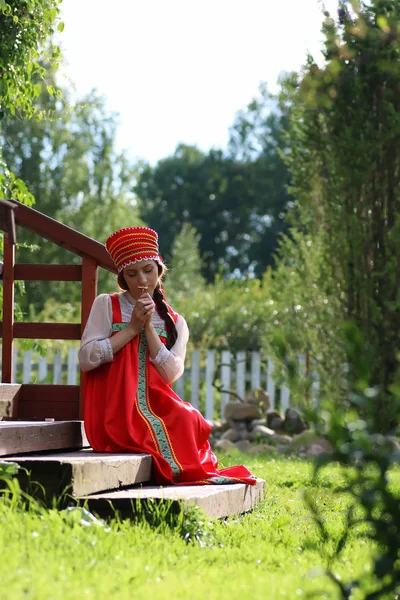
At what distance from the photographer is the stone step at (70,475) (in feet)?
12.4

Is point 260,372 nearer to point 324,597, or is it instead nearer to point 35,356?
point 35,356

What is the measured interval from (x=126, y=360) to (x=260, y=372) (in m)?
9.02

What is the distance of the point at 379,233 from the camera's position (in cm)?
938

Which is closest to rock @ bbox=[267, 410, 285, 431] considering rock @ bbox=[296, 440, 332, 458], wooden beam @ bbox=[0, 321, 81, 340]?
rock @ bbox=[296, 440, 332, 458]

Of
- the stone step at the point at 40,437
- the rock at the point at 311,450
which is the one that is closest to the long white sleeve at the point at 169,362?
the stone step at the point at 40,437

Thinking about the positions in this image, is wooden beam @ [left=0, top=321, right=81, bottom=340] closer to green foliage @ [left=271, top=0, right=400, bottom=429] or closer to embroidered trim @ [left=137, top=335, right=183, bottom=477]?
embroidered trim @ [left=137, top=335, right=183, bottom=477]

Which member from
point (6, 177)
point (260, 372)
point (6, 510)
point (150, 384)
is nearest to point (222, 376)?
point (260, 372)

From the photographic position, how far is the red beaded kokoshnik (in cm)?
464

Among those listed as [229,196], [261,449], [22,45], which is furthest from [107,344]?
[229,196]

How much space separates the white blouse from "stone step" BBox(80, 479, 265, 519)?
0.67 meters

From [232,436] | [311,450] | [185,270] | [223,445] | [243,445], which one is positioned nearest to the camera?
[311,450]

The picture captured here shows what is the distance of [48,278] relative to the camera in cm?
566

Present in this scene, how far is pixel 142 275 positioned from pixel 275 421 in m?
7.04

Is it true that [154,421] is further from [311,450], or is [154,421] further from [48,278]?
[311,450]
